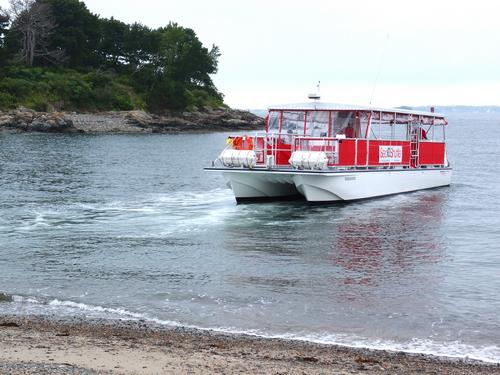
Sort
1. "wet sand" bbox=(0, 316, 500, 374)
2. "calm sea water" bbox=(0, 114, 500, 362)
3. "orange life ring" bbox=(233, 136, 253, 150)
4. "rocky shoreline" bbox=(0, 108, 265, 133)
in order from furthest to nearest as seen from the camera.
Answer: "rocky shoreline" bbox=(0, 108, 265, 133) → "orange life ring" bbox=(233, 136, 253, 150) → "calm sea water" bbox=(0, 114, 500, 362) → "wet sand" bbox=(0, 316, 500, 374)

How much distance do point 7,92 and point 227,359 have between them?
7671cm

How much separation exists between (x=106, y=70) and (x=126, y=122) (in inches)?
579

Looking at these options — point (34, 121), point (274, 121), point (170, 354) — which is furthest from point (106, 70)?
point (170, 354)

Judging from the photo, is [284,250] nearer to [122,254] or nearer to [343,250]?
[343,250]

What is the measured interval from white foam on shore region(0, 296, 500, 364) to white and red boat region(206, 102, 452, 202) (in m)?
13.8

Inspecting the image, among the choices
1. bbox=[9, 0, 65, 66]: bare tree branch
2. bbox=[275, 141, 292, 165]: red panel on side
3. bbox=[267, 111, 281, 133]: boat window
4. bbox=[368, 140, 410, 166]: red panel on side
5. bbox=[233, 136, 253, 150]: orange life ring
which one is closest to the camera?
bbox=[233, 136, 253, 150]: orange life ring

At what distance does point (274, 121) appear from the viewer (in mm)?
30391

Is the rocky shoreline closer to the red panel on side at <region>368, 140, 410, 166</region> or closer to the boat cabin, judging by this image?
the boat cabin

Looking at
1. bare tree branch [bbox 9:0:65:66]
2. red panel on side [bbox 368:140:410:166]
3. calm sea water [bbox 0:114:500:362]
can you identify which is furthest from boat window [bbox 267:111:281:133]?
bare tree branch [bbox 9:0:65:66]

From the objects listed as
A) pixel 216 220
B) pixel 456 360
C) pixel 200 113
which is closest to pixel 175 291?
pixel 456 360

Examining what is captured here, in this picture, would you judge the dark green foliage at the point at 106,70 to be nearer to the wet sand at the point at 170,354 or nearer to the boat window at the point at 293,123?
the boat window at the point at 293,123

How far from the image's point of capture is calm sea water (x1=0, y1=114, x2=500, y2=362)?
1291 centimetres

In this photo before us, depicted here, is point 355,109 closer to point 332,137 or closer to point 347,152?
point 332,137

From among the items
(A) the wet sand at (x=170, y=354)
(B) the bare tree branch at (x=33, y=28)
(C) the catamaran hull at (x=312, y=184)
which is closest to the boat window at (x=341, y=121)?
(C) the catamaran hull at (x=312, y=184)
